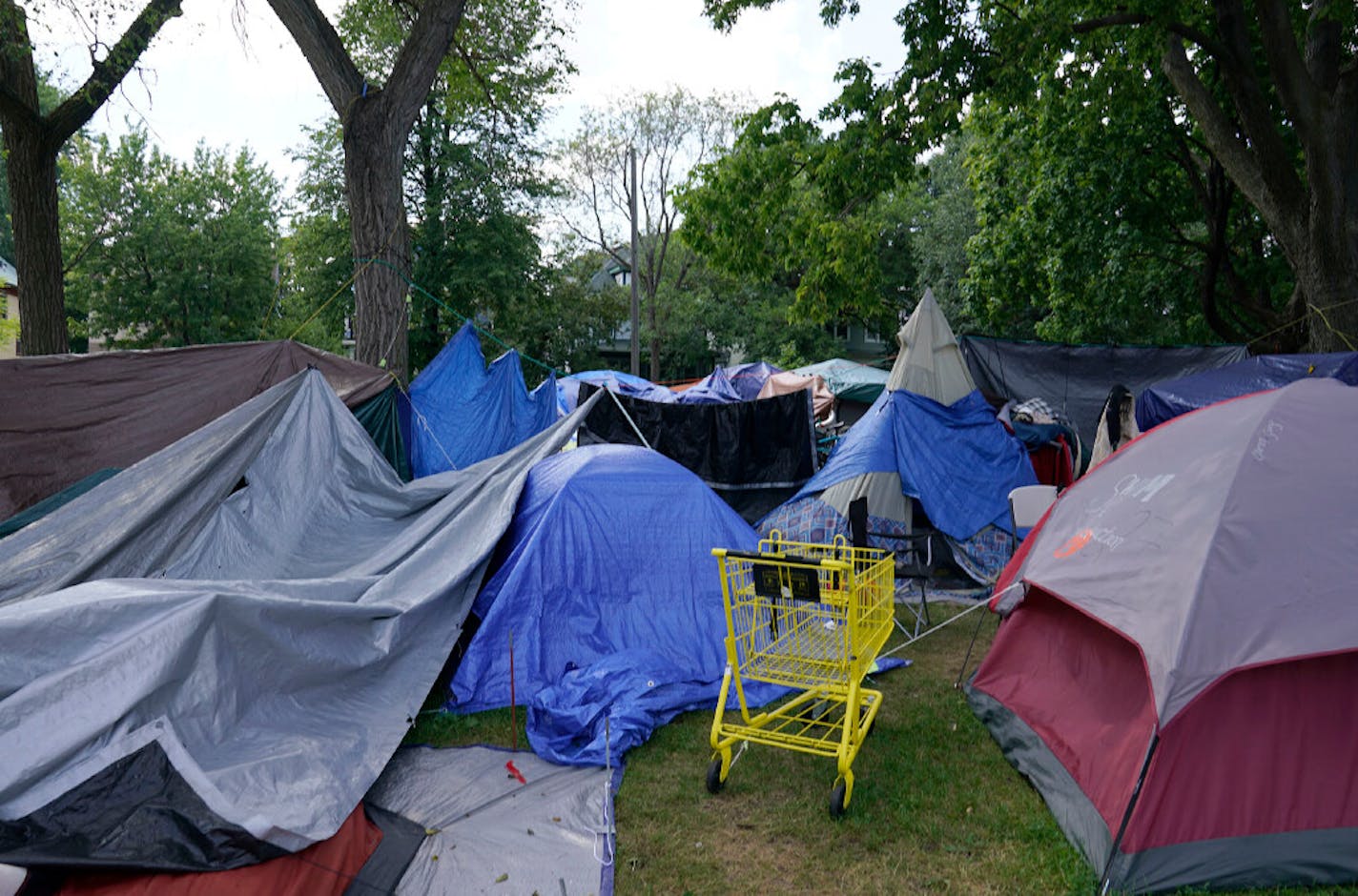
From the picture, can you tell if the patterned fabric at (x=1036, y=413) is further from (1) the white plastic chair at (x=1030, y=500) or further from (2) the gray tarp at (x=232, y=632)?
(2) the gray tarp at (x=232, y=632)

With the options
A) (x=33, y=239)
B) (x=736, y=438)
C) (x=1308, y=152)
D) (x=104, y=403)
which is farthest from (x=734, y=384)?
(x=104, y=403)

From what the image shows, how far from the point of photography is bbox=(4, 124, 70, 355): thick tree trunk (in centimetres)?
905

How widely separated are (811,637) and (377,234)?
6.60m

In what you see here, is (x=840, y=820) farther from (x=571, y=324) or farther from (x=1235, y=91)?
(x=571, y=324)

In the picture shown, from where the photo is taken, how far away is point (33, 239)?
9.06 metres

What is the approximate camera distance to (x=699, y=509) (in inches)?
243

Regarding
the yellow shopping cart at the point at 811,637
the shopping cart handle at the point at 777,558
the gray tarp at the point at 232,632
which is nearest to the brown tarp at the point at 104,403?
the gray tarp at the point at 232,632

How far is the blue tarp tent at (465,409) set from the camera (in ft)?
29.7

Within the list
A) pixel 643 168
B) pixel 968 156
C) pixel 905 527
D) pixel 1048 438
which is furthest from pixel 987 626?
pixel 643 168

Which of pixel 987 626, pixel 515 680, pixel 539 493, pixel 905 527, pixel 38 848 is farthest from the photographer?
pixel 905 527

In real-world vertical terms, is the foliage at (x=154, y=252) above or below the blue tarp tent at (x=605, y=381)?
above

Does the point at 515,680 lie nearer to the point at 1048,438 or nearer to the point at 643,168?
the point at 1048,438

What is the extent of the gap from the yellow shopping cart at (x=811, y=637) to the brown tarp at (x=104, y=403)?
4.72 meters

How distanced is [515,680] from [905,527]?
4493 mm
